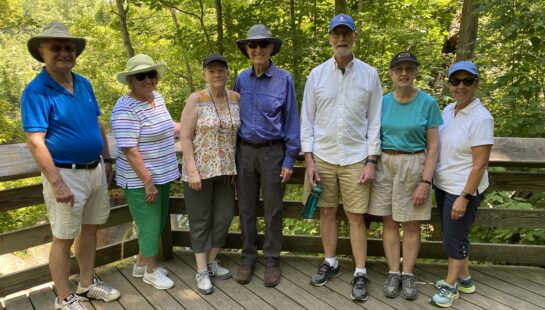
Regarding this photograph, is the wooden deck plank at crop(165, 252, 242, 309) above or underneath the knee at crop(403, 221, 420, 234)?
underneath

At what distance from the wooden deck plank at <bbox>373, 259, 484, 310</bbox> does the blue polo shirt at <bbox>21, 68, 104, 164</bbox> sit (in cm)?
258

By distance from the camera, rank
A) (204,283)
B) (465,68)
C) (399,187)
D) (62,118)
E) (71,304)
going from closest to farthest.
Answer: (62,118) → (465,68) → (71,304) → (399,187) → (204,283)

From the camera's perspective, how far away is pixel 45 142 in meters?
2.50

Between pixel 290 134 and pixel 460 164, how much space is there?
1.24 meters

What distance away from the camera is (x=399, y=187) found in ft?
9.56

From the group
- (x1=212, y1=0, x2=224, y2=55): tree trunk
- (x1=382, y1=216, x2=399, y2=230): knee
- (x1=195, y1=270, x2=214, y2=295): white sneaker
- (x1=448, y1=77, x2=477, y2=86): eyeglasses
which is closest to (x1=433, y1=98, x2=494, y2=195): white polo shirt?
(x1=448, y1=77, x2=477, y2=86): eyeglasses

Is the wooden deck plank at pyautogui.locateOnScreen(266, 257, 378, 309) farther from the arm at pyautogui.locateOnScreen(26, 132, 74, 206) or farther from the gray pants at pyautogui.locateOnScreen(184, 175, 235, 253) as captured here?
the arm at pyautogui.locateOnScreen(26, 132, 74, 206)

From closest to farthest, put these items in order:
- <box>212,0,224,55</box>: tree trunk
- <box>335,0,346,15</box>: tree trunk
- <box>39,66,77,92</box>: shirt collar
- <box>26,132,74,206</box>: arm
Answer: <box>26,132,74,206</box>: arm
<box>39,66,77,92</box>: shirt collar
<box>335,0,346,15</box>: tree trunk
<box>212,0,224,55</box>: tree trunk

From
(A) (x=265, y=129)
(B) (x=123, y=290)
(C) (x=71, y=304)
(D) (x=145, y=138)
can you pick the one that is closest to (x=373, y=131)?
(A) (x=265, y=129)

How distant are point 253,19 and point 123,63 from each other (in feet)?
23.9

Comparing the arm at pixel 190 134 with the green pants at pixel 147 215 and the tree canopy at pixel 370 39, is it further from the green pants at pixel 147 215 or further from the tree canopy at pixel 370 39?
the tree canopy at pixel 370 39

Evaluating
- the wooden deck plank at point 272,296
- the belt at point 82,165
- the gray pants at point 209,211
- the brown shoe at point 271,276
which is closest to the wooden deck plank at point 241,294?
the wooden deck plank at point 272,296

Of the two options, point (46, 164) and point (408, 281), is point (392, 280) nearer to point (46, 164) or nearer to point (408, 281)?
point (408, 281)

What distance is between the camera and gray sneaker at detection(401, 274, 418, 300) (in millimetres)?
2996
